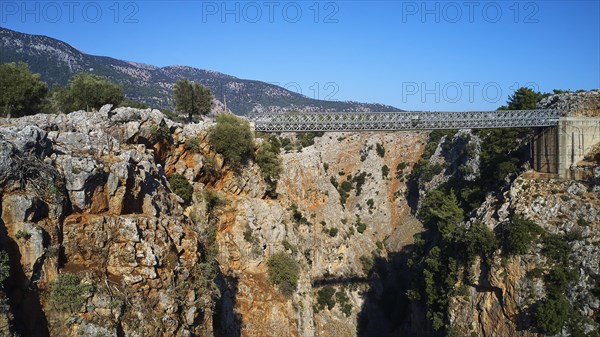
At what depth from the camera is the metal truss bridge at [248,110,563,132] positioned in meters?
41.2

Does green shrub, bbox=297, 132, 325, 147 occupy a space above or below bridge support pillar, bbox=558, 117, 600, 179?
above

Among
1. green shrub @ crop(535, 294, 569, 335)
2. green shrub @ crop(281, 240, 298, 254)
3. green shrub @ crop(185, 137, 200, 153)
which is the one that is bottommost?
green shrub @ crop(535, 294, 569, 335)

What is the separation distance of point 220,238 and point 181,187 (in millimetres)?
4660

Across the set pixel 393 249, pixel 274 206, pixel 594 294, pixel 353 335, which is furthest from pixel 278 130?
pixel 393 249

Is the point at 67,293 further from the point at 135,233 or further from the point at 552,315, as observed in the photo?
the point at 552,315

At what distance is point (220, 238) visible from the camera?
104ft

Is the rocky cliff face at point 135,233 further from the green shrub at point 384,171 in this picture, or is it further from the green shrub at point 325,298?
the green shrub at point 384,171

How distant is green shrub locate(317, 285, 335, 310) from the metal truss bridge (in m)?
16.7

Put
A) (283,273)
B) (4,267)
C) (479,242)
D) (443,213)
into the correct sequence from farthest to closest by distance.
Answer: (443,213) < (479,242) < (283,273) < (4,267)

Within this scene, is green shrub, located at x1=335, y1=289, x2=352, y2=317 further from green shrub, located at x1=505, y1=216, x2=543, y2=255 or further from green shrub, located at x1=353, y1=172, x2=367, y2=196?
green shrub, located at x1=353, y1=172, x2=367, y2=196

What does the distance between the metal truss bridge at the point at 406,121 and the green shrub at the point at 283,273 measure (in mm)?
11364

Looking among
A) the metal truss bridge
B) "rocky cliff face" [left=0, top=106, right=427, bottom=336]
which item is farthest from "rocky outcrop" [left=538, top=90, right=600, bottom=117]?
"rocky cliff face" [left=0, top=106, right=427, bottom=336]

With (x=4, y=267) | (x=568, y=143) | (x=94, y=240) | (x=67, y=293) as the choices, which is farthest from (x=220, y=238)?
(x=568, y=143)

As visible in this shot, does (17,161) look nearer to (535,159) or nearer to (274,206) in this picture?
(274,206)
